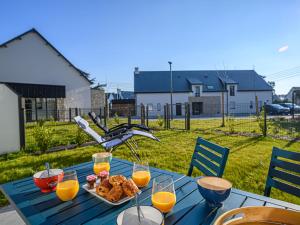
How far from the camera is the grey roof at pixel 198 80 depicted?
29609mm

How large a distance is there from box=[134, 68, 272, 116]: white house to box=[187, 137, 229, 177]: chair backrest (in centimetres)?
2610

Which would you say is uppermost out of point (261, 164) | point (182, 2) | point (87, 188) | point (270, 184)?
point (182, 2)

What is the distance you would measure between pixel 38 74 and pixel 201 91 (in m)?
21.5

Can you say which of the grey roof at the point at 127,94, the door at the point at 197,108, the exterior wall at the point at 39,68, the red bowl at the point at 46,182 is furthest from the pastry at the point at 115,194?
the grey roof at the point at 127,94

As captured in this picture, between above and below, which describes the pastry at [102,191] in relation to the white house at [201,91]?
below

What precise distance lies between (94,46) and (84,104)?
7.56m

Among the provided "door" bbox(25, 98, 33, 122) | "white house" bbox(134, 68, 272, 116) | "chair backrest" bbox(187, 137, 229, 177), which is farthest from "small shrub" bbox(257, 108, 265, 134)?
"white house" bbox(134, 68, 272, 116)

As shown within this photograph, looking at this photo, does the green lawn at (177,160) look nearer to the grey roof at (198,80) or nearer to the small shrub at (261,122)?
the small shrub at (261,122)

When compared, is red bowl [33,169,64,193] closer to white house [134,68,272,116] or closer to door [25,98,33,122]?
door [25,98,33,122]

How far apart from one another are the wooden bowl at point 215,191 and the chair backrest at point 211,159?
0.56m

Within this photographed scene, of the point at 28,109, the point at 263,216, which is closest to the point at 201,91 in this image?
the point at 28,109

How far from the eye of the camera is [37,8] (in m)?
7.69

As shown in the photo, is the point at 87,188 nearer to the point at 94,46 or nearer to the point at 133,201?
the point at 133,201

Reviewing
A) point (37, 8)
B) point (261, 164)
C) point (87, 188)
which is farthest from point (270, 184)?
point (37, 8)
